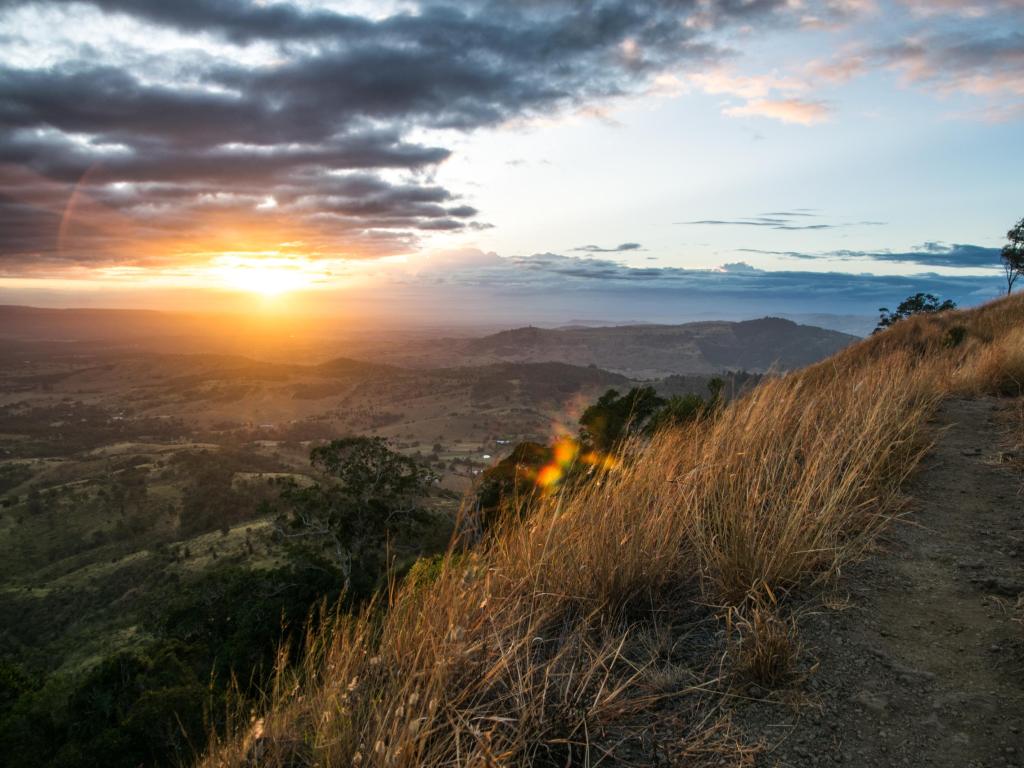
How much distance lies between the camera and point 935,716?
6.39ft

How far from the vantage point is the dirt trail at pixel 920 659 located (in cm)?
185

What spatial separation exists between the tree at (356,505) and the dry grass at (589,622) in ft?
75.0

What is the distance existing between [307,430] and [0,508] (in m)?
60.4

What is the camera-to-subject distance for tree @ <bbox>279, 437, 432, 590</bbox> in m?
25.9

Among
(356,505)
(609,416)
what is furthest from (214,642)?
(609,416)

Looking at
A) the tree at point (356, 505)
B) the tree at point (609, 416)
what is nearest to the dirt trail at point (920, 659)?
the tree at point (609, 416)

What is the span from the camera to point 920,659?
2264mm

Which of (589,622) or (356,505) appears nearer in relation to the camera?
(589,622)

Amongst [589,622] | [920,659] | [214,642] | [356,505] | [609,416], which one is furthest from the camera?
[356,505]

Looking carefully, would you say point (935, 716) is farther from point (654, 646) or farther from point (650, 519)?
point (650, 519)

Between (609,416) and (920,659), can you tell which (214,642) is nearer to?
(609,416)

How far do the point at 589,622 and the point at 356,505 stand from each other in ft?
83.6

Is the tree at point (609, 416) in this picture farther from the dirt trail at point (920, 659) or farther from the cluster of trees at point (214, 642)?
the dirt trail at point (920, 659)

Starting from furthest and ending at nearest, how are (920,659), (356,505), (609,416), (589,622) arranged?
(356,505)
(609,416)
(589,622)
(920,659)
